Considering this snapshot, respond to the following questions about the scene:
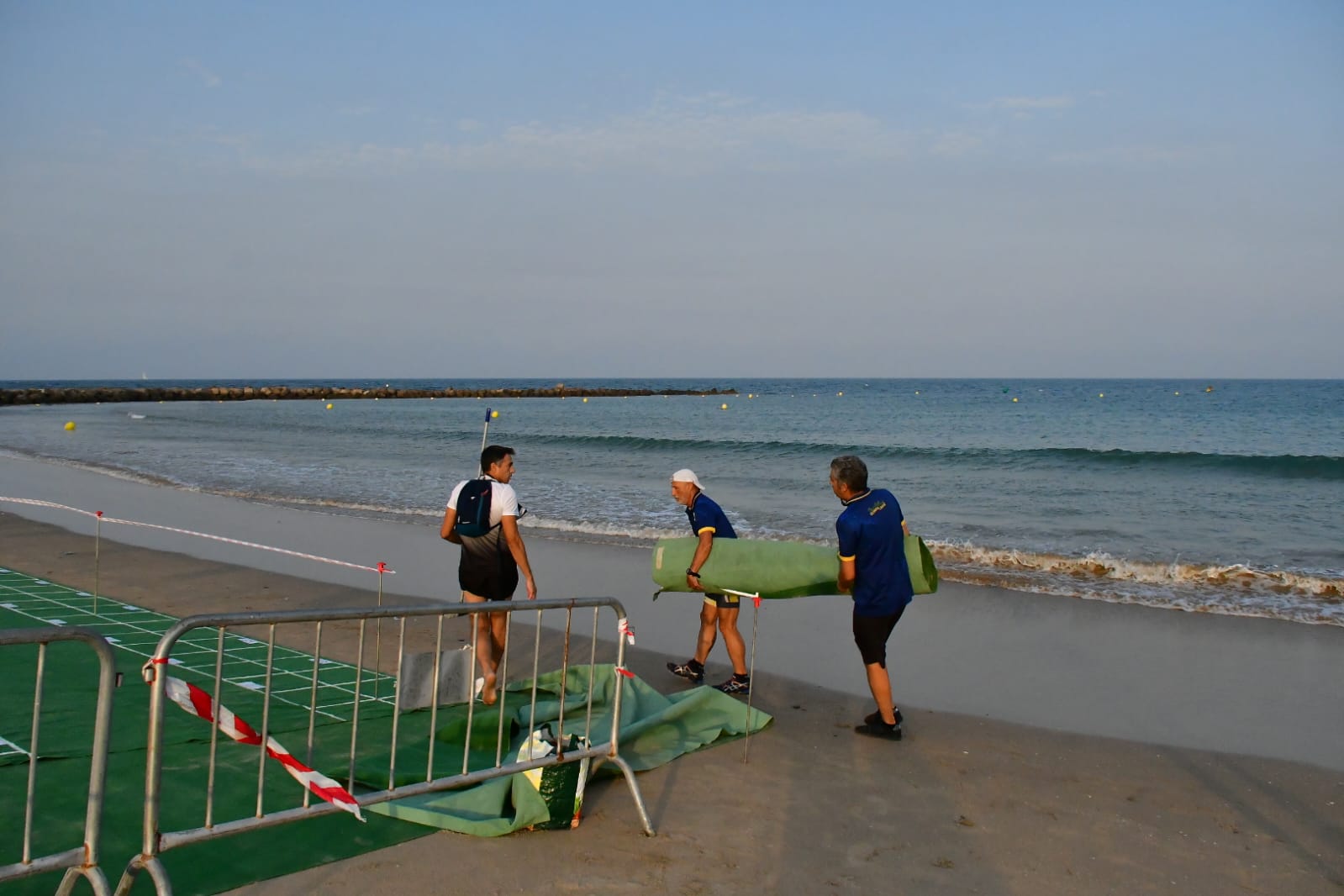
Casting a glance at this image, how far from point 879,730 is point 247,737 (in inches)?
165

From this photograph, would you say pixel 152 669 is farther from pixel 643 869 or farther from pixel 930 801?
pixel 930 801

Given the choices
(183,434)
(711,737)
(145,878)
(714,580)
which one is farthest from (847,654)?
(183,434)

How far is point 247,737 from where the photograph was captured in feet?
12.9

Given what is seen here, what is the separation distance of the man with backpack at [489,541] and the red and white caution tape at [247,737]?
298cm

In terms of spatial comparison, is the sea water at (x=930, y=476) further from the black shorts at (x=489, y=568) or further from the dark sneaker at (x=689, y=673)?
the black shorts at (x=489, y=568)

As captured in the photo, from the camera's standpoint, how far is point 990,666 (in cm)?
882

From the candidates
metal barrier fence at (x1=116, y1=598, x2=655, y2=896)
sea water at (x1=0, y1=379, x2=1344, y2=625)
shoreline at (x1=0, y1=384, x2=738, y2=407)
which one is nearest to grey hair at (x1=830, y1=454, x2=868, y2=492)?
metal barrier fence at (x1=116, y1=598, x2=655, y2=896)

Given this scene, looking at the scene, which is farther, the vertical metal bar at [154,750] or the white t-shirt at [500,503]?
the white t-shirt at [500,503]

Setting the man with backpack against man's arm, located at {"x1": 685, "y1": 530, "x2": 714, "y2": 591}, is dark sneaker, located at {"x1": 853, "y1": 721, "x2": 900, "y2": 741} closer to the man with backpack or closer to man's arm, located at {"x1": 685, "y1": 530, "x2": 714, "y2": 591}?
man's arm, located at {"x1": 685, "y1": 530, "x2": 714, "y2": 591}

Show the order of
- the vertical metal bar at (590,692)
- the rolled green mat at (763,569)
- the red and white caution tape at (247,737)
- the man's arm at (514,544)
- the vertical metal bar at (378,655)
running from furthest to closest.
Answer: the rolled green mat at (763,569) → the man's arm at (514,544) → the vertical metal bar at (378,655) → the vertical metal bar at (590,692) → the red and white caution tape at (247,737)

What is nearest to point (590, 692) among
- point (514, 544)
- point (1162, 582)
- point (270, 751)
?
point (270, 751)

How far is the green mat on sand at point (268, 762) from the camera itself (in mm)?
4359

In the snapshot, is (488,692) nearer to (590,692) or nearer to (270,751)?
(590,692)

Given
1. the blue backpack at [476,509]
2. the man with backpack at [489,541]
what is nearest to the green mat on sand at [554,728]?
the man with backpack at [489,541]
